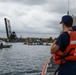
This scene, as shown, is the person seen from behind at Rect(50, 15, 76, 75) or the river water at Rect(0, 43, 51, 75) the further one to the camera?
the river water at Rect(0, 43, 51, 75)

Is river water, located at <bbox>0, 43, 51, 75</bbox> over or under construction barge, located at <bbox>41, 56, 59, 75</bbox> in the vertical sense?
under

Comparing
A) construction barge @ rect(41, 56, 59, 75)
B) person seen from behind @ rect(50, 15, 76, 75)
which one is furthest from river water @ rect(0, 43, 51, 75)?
person seen from behind @ rect(50, 15, 76, 75)

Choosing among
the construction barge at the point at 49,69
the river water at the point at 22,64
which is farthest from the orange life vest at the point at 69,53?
the river water at the point at 22,64

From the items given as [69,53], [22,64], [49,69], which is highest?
[69,53]

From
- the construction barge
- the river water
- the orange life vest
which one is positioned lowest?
the river water

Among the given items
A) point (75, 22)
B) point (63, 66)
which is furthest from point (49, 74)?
point (75, 22)

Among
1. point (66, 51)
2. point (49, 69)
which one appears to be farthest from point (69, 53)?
point (49, 69)

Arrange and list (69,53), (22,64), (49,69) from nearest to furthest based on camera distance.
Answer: (69,53) → (49,69) → (22,64)

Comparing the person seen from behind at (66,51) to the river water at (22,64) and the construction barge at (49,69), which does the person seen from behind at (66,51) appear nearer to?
the construction barge at (49,69)

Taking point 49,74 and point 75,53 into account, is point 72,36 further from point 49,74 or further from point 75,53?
point 49,74

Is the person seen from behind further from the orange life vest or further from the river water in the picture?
the river water

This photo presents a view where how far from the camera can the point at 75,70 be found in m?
5.79

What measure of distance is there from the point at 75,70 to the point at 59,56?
401mm

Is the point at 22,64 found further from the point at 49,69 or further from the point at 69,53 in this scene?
the point at 69,53
